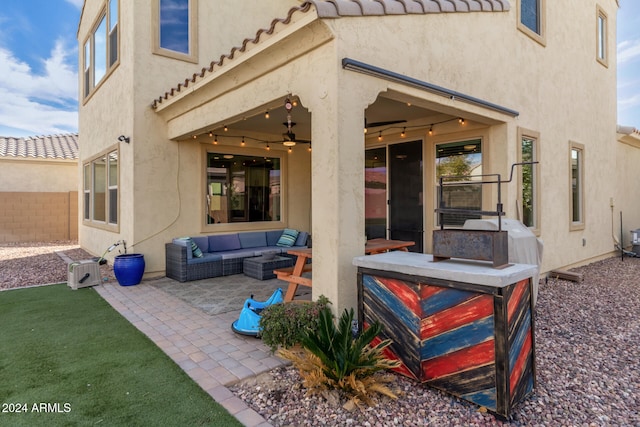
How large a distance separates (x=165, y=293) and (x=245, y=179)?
3636mm

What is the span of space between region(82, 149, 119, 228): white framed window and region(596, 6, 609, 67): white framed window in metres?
12.1

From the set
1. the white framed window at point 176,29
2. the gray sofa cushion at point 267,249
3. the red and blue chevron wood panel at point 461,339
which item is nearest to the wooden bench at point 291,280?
the red and blue chevron wood panel at point 461,339

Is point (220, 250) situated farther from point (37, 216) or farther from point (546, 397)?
point (37, 216)

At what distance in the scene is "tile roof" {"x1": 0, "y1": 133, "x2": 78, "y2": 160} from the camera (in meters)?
14.6

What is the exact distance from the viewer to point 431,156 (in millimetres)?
7125

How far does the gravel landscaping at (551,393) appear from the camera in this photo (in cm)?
258

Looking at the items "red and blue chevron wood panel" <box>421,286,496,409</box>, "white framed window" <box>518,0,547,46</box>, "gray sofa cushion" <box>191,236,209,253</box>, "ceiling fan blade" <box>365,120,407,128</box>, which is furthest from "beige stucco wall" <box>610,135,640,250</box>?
"gray sofa cushion" <box>191,236,209,253</box>

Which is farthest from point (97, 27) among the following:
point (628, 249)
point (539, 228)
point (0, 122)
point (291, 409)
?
point (0, 122)

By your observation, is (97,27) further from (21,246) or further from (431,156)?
(431,156)

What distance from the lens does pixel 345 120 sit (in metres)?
3.63

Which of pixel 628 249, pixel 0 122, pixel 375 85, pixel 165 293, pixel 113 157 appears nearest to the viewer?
pixel 375 85

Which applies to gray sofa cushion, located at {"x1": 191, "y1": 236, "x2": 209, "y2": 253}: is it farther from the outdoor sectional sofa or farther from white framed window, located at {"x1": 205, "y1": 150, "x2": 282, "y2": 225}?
white framed window, located at {"x1": 205, "y1": 150, "x2": 282, "y2": 225}

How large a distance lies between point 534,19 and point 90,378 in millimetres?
9182

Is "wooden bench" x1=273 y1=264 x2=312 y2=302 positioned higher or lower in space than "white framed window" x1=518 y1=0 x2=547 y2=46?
lower
